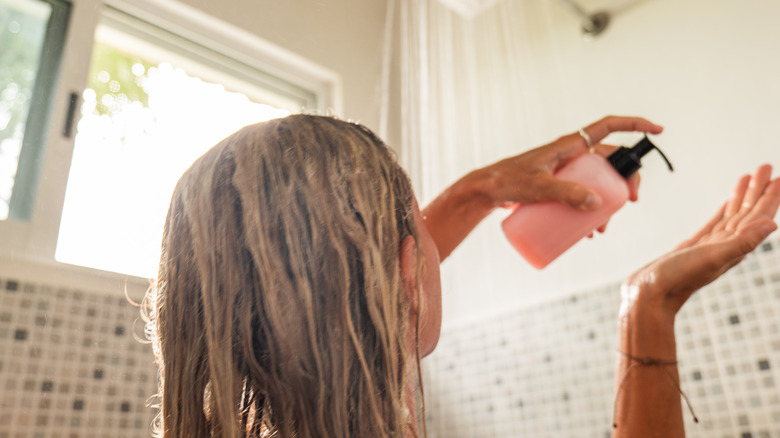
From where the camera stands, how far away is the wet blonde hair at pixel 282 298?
44 cm

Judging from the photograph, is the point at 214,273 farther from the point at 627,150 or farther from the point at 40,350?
the point at 627,150

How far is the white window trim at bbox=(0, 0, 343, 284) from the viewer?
1.95ft

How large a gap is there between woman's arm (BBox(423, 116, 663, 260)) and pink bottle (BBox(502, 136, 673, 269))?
0.01m

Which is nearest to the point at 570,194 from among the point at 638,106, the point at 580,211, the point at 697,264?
the point at 580,211

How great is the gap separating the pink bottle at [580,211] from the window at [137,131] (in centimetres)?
36

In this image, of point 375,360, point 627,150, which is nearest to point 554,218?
point 627,150

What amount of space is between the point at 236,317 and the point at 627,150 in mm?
480

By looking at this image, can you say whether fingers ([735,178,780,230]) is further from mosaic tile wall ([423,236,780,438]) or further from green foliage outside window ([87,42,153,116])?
green foliage outside window ([87,42,153,116])

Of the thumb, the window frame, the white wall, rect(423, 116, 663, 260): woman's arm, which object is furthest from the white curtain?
the window frame

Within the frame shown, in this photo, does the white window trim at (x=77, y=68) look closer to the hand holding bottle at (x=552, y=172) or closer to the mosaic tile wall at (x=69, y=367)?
the mosaic tile wall at (x=69, y=367)

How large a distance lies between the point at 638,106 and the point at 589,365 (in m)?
0.44

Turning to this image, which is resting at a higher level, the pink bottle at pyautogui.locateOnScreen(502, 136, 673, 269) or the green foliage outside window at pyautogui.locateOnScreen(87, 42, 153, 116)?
the green foliage outside window at pyautogui.locateOnScreen(87, 42, 153, 116)

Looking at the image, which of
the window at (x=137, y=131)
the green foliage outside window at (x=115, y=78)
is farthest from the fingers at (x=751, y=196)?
the green foliage outside window at (x=115, y=78)

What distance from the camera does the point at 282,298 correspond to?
1.46ft
